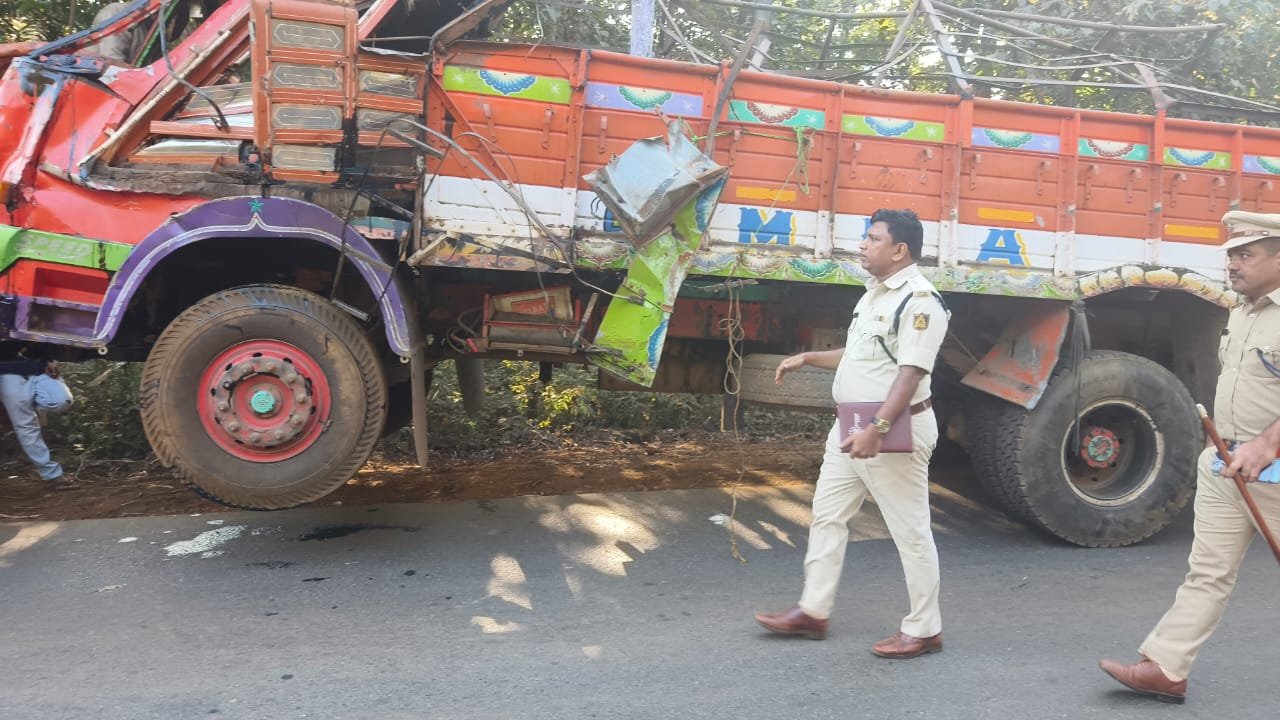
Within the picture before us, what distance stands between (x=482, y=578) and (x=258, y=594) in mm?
925

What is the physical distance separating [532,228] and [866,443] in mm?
1830

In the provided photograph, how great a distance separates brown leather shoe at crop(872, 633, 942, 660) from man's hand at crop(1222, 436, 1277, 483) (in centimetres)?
115

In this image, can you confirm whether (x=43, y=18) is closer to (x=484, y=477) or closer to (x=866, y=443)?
(x=484, y=477)

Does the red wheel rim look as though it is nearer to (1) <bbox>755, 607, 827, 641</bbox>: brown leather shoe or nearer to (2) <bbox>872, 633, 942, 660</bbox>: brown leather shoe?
(1) <bbox>755, 607, 827, 641</bbox>: brown leather shoe

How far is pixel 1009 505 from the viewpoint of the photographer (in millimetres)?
4789

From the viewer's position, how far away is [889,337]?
3.18 meters

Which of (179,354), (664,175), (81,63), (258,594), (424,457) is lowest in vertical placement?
(258,594)

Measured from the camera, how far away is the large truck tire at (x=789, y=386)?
15.2ft

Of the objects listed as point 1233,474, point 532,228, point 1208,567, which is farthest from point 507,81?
point 1208,567

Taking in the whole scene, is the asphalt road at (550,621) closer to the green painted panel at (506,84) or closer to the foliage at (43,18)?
the green painted panel at (506,84)

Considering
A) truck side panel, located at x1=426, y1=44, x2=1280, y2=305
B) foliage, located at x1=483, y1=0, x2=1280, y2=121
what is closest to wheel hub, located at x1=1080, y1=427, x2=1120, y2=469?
truck side panel, located at x1=426, y1=44, x2=1280, y2=305

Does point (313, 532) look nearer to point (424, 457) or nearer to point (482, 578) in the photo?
point (424, 457)

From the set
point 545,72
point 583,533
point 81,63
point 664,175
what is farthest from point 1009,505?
point 81,63

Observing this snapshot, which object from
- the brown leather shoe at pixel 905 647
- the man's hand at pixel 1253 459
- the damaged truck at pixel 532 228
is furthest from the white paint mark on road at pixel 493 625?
the man's hand at pixel 1253 459
